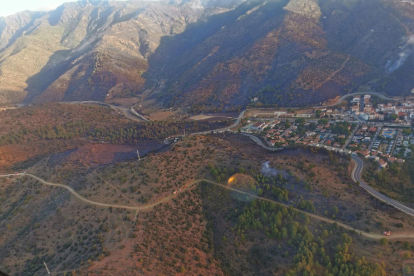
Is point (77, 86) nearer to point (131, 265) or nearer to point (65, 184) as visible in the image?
point (65, 184)

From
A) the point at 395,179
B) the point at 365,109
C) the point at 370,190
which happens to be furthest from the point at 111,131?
the point at 365,109

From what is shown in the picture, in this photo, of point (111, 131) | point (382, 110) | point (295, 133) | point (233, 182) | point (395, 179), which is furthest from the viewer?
point (111, 131)

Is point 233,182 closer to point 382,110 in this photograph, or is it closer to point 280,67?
point 382,110

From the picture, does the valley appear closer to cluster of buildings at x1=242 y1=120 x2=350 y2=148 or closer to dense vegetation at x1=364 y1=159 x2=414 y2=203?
dense vegetation at x1=364 y1=159 x2=414 y2=203

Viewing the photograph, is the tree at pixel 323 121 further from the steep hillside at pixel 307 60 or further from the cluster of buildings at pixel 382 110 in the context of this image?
the steep hillside at pixel 307 60

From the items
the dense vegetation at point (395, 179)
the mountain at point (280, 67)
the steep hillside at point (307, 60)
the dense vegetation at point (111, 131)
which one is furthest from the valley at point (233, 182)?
the mountain at point (280, 67)
